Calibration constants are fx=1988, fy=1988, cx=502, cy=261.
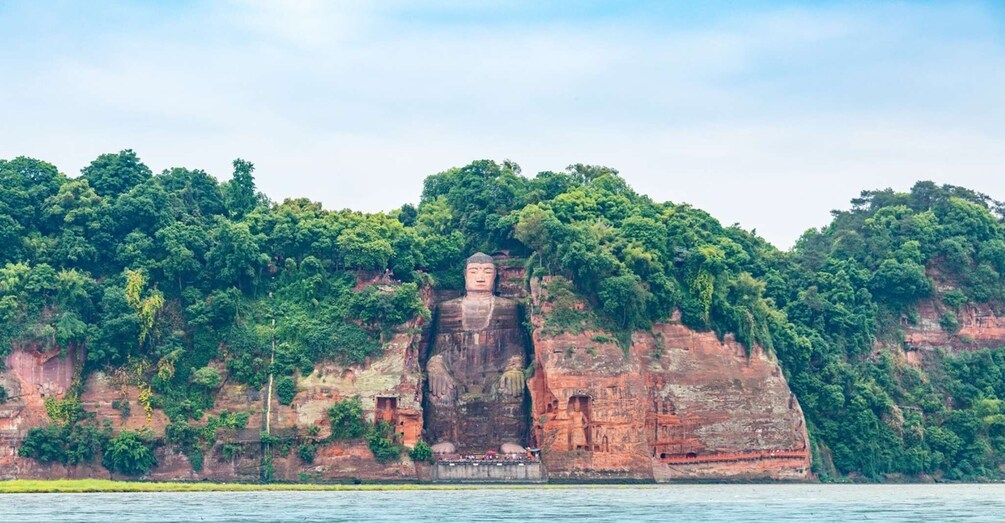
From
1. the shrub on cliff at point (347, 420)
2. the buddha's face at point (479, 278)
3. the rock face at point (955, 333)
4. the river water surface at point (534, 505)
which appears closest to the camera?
the river water surface at point (534, 505)

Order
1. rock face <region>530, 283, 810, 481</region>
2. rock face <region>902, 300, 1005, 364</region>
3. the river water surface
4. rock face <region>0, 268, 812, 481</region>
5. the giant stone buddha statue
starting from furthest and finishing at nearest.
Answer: rock face <region>902, 300, 1005, 364</region> < the giant stone buddha statue < rock face <region>530, 283, 810, 481</region> < rock face <region>0, 268, 812, 481</region> < the river water surface

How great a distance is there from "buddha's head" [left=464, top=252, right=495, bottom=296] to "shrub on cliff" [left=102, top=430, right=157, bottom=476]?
18.4 m

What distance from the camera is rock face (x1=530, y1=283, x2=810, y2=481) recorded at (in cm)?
9438

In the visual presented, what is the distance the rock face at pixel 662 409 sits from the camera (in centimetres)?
9438

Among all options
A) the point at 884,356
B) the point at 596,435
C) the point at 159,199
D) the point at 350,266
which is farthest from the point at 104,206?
the point at 884,356

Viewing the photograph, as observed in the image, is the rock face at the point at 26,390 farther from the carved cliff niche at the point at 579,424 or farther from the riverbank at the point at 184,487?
the carved cliff niche at the point at 579,424

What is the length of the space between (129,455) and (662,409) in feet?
83.8

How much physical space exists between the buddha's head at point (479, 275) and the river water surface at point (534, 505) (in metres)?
13.5

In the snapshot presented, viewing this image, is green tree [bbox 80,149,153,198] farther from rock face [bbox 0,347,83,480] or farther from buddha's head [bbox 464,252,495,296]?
buddha's head [bbox 464,252,495,296]

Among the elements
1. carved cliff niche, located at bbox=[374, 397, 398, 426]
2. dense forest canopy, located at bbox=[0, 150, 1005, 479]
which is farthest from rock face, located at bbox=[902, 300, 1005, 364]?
carved cliff niche, located at bbox=[374, 397, 398, 426]

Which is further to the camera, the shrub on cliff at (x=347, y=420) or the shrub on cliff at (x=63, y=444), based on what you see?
the shrub on cliff at (x=347, y=420)

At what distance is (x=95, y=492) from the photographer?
83.8m

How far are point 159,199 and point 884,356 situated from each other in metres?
39.2

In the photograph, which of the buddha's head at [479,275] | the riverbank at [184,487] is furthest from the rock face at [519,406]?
the riverbank at [184,487]
